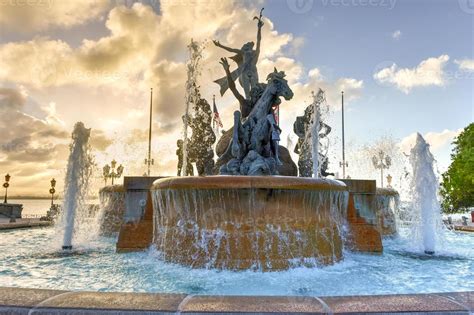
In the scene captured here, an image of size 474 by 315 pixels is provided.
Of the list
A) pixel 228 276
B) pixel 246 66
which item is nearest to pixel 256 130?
pixel 228 276

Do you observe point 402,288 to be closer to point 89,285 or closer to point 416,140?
point 89,285

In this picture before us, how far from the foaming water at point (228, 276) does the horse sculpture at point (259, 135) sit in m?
2.76

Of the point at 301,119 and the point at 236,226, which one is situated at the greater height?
the point at 301,119

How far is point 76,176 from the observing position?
9.25m

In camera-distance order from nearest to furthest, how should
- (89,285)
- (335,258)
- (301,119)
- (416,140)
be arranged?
(89,285) → (335,258) → (416,140) → (301,119)

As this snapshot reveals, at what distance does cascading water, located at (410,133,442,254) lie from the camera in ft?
28.6

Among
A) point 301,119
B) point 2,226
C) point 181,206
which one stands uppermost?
point 301,119

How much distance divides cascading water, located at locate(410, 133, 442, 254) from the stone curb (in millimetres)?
6425

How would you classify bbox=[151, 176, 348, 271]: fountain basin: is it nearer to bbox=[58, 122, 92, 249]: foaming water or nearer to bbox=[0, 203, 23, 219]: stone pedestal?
bbox=[58, 122, 92, 249]: foaming water

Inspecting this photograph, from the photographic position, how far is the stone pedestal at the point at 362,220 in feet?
26.9

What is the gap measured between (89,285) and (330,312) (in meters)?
3.36

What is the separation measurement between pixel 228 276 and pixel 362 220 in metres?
4.70

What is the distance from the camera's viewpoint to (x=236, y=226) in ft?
19.4

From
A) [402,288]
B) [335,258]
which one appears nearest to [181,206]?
[335,258]
